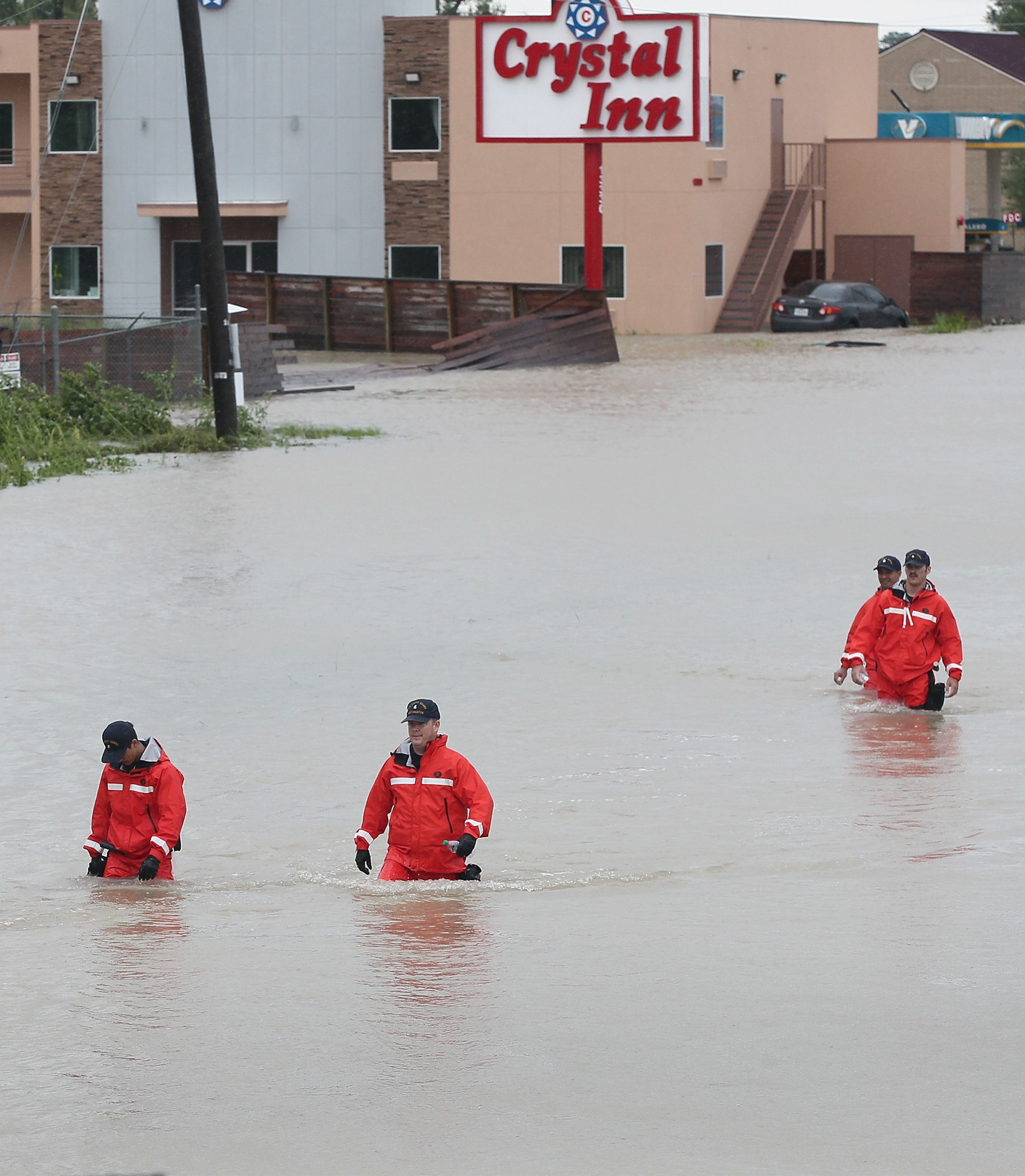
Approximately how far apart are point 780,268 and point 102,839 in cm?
4236

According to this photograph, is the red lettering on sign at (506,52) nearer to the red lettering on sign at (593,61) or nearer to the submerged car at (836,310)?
the red lettering on sign at (593,61)

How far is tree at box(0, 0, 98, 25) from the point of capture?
240 feet

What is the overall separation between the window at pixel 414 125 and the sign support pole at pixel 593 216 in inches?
238

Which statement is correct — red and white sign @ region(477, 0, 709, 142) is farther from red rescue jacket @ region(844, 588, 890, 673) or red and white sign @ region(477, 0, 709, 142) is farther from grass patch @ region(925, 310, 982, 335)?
red rescue jacket @ region(844, 588, 890, 673)

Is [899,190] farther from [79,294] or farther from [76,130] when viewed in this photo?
[79,294]

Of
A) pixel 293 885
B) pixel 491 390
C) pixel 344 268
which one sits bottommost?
pixel 293 885

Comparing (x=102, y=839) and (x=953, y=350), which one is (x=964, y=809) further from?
(x=953, y=350)

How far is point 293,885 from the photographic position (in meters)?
9.77

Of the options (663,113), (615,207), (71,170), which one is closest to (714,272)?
(615,207)

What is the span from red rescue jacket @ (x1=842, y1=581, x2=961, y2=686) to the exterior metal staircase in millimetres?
36785

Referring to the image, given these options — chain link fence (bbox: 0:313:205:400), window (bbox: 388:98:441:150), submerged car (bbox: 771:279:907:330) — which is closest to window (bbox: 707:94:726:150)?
submerged car (bbox: 771:279:907:330)

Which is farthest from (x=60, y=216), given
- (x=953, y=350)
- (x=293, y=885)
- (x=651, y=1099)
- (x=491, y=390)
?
(x=651, y=1099)

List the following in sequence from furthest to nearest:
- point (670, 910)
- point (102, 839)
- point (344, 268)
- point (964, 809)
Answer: point (344, 268)
point (964, 809)
point (102, 839)
point (670, 910)

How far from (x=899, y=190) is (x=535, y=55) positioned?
1490 centimetres
